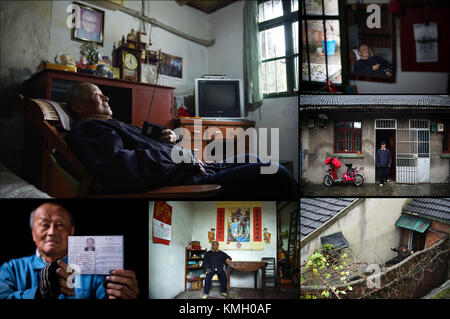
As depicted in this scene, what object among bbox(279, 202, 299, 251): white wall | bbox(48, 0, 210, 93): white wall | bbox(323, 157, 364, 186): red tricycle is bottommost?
bbox(279, 202, 299, 251): white wall

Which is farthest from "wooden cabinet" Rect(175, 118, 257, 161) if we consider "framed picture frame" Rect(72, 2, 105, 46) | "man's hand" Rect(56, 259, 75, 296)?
"man's hand" Rect(56, 259, 75, 296)

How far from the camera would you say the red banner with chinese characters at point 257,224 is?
9.25 feet

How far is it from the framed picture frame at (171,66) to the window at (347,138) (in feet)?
4.54

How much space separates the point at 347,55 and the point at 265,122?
878 mm

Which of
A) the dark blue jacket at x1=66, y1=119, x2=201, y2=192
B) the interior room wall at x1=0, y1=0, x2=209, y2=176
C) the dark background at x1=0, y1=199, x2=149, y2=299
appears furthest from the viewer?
the dark background at x1=0, y1=199, x2=149, y2=299

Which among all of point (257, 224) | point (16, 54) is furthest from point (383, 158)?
point (16, 54)

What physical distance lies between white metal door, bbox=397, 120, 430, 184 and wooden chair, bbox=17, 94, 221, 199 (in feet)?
5.64

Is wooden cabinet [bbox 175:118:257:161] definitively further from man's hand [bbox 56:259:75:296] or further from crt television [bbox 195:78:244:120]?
man's hand [bbox 56:259:75:296]

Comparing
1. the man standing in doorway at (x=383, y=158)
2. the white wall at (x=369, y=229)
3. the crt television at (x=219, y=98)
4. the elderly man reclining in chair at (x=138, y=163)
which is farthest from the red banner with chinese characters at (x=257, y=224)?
the man standing in doorway at (x=383, y=158)

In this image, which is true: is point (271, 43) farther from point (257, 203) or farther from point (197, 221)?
point (197, 221)

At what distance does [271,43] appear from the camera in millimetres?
2787

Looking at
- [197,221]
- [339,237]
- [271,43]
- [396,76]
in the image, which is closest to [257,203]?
[197,221]

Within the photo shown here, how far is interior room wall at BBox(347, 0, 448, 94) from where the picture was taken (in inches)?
110
